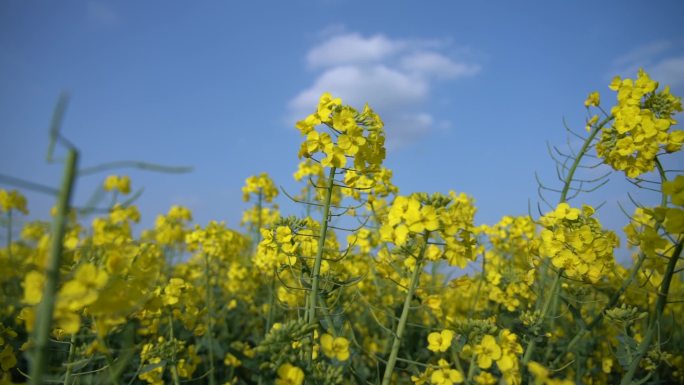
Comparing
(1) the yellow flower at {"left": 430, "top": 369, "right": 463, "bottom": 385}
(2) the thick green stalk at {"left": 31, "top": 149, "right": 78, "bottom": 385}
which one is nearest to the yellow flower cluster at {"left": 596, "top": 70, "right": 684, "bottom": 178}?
(1) the yellow flower at {"left": 430, "top": 369, "right": 463, "bottom": 385}

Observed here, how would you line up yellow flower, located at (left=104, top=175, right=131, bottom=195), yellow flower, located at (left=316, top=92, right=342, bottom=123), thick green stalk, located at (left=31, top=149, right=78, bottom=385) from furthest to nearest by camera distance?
1. yellow flower, located at (left=104, top=175, right=131, bottom=195)
2. yellow flower, located at (left=316, top=92, right=342, bottom=123)
3. thick green stalk, located at (left=31, top=149, right=78, bottom=385)

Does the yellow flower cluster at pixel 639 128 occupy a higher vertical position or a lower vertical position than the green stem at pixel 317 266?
higher

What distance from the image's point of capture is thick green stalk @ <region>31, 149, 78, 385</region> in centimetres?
93

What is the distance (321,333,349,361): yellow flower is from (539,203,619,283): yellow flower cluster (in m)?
1.63

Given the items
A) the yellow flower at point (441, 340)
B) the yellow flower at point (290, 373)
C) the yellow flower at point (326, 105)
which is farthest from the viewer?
the yellow flower at point (326, 105)

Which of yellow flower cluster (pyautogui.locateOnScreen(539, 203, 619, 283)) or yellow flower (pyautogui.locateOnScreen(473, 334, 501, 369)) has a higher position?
yellow flower cluster (pyautogui.locateOnScreen(539, 203, 619, 283))

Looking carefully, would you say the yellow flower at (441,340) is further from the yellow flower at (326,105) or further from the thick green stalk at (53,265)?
the thick green stalk at (53,265)

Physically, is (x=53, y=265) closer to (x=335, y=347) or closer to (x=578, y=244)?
(x=335, y=347)

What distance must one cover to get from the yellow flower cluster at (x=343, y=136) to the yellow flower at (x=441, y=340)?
0.99m

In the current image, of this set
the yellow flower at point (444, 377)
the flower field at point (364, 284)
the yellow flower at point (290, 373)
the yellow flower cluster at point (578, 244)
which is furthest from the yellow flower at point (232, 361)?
the yellow flower cluster at point (578, 244)

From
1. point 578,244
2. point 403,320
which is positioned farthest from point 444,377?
point 578,244

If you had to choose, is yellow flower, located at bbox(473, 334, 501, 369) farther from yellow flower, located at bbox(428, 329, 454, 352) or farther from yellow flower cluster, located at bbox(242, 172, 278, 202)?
yellow flower cluster, located at bbox(242, 172, 278, 202)

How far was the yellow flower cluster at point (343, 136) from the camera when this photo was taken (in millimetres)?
2414

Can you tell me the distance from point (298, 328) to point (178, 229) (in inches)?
235
